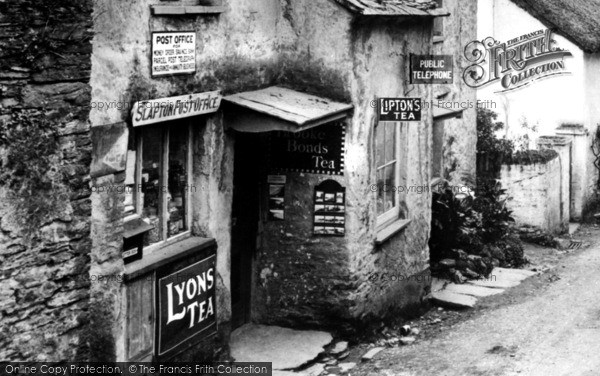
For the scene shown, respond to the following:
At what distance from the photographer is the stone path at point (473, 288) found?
12141 mm

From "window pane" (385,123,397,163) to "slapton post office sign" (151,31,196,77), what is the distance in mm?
3630

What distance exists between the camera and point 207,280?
28.7 feet

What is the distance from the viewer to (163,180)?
8.30 meters

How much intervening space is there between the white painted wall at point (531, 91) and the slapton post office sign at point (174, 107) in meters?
11.4

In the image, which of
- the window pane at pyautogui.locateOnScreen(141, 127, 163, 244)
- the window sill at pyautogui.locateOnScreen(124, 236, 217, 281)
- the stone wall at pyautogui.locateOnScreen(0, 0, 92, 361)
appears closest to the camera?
the stone wall at pyautogui.locateOnScreen(0, 0, 92, 361)

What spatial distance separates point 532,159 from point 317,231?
25.1 ft

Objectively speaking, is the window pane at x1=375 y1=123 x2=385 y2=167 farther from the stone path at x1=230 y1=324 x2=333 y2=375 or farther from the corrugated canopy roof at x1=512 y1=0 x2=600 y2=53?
the corrugated canopy roof at x1=512 y1=0 x2=600 y2=53

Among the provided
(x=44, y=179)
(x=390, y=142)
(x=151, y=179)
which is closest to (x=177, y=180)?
(x=151, y=179)

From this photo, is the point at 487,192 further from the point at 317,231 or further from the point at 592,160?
the point at 317,231

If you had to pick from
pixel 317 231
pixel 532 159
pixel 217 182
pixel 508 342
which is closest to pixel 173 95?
pixel 217 182

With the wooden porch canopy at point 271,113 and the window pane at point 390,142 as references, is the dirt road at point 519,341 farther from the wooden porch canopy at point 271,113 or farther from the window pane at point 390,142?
the wooden porch canopy at point 271,113

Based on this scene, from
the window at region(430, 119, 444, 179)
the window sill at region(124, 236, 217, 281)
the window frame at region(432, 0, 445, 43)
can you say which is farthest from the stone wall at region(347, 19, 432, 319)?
the window at region(430, 119, 444, 179)

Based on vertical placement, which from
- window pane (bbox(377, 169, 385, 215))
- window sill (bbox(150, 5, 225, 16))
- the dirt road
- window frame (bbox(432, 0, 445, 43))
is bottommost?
the dirt road

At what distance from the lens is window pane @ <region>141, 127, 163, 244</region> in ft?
26.3
